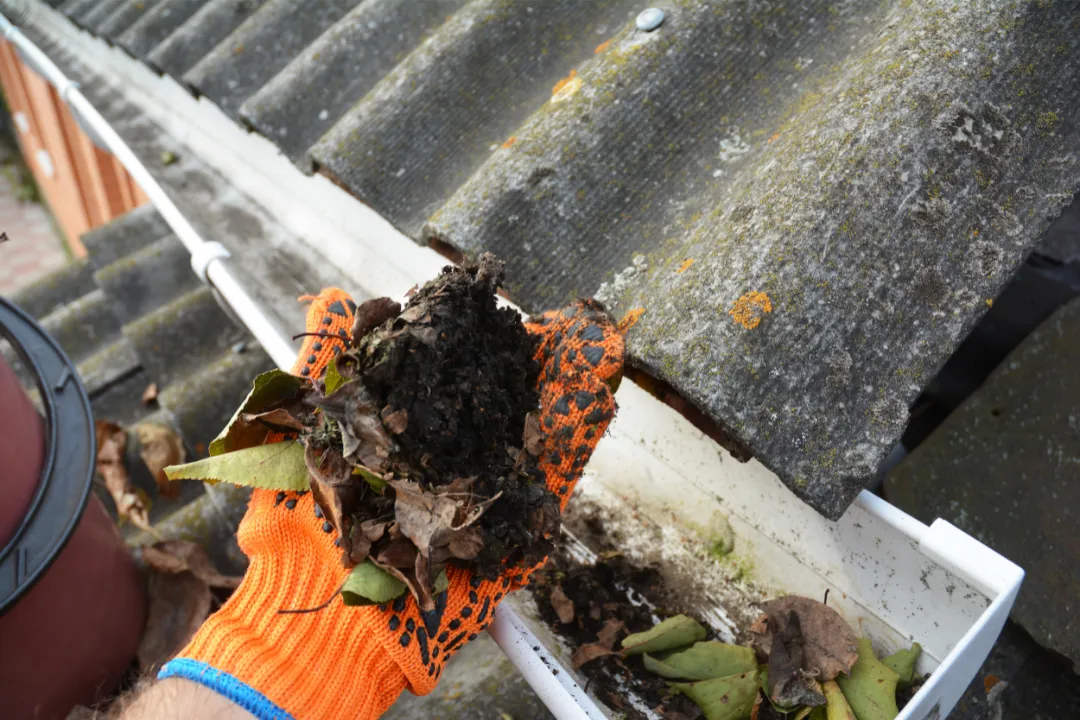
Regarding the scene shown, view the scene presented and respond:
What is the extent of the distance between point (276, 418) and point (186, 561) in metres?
0.89

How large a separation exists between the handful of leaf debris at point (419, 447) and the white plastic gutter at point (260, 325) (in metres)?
0.15

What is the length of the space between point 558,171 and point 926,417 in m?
1.17

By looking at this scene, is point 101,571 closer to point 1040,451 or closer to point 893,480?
point 893,480

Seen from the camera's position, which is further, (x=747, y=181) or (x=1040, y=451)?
(x=1040, y=451)

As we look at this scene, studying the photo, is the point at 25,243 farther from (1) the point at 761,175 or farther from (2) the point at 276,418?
(1) the point at 761,175

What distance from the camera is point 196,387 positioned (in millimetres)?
2180

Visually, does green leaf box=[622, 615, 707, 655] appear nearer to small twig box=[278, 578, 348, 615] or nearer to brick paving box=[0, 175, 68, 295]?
small twig box=[278, 578, 348, 615]

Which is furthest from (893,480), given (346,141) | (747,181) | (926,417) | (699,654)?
(346,141)

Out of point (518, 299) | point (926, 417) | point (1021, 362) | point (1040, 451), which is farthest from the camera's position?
point (926, 417)

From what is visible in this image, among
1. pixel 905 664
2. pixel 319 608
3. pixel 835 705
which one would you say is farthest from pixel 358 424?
pixel 905 664

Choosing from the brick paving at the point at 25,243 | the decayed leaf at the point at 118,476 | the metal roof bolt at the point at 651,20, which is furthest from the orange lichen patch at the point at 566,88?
the brick paving at the point at 25,243

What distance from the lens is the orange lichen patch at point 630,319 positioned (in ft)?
4.09

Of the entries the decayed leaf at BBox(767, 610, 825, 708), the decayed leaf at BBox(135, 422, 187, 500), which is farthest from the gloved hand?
the decayed leaf at BBox(135, 422, 187, 500)

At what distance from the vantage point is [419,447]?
1039 millimetres
